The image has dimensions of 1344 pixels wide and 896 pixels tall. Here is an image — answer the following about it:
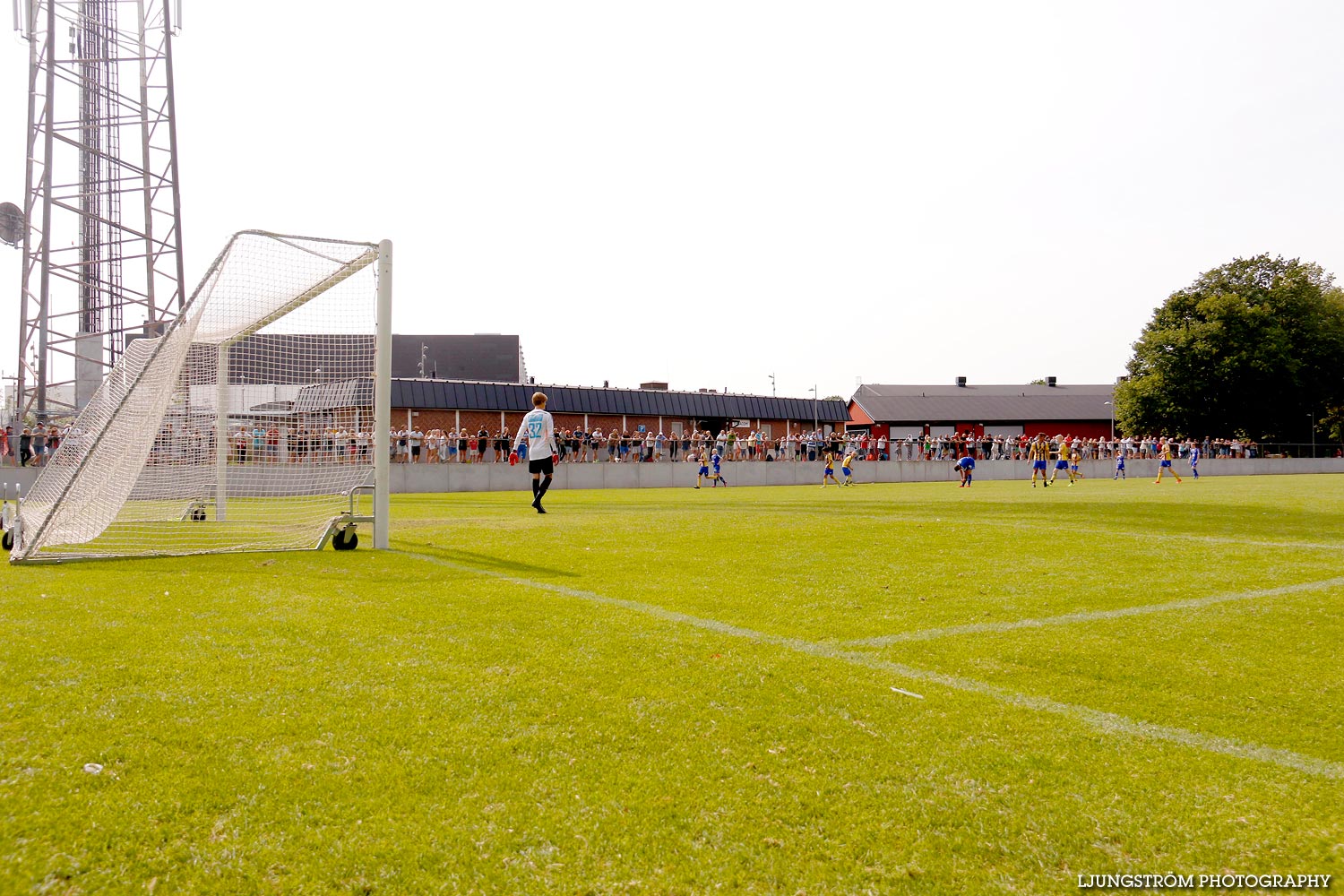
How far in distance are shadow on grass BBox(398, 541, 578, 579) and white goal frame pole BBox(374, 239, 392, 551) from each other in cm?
39

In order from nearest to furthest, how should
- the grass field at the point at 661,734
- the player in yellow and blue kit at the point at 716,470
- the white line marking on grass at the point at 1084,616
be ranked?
Result: the grass field at the point at 661,734
the white line marking on grass at the point at 1084,616
the player in yellow and blue kit at the point at 716,470

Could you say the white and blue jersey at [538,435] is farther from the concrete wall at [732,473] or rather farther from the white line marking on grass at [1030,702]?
the concrete wall at [732,473]

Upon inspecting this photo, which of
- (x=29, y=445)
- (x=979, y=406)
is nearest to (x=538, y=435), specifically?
(x=29, y=445)

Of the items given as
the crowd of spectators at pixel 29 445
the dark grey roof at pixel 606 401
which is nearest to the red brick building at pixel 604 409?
the dark grey roof at pixel 606 401

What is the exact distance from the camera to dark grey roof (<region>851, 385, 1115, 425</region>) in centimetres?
7931

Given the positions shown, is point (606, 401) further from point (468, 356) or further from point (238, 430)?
point (238, 430)

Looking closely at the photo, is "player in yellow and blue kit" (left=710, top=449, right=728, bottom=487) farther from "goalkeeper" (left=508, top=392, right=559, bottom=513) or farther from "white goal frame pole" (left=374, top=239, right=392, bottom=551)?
"white goal frame pole" (left=374, top=239, right=392, bottom=551)

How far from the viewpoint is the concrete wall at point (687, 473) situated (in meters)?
28.6

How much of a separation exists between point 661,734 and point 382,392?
7205 mm

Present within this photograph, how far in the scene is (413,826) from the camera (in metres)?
2.47

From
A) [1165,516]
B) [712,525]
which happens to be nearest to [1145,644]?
[712,525]

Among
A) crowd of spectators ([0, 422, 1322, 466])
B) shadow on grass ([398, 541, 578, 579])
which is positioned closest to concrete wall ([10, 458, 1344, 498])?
crowd of spectators ([0, 422, 1322, 466])

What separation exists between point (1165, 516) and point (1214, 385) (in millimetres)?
61682

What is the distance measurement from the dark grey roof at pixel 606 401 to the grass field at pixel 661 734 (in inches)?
1694
